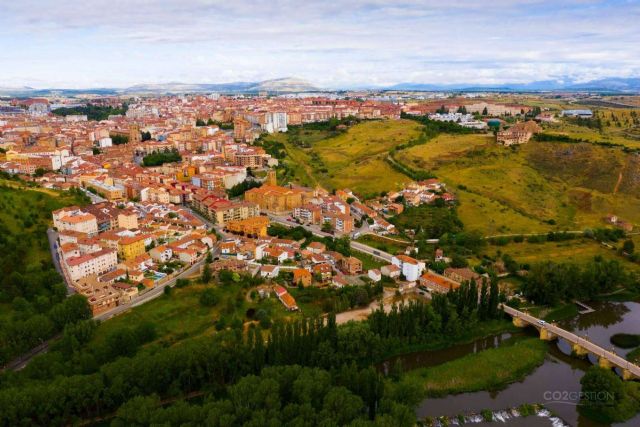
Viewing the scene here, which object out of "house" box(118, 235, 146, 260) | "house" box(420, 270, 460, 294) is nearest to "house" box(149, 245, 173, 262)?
"house" box(118, 235, 146, 260)

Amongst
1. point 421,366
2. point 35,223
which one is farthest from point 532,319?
point 35,223

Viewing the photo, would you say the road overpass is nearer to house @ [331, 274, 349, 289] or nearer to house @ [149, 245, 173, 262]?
house @ [331, 274, 349, 289]

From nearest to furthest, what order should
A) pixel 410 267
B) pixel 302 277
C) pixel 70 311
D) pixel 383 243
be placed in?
pixel 70 311
pixel 302 277
pixel 410 267
pixel 383 243

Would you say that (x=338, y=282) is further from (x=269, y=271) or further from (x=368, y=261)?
(x=368, y=261)

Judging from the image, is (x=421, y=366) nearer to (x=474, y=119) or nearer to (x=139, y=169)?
(x=139, y=169)

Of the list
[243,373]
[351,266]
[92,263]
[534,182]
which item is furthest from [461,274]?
[534,182]
